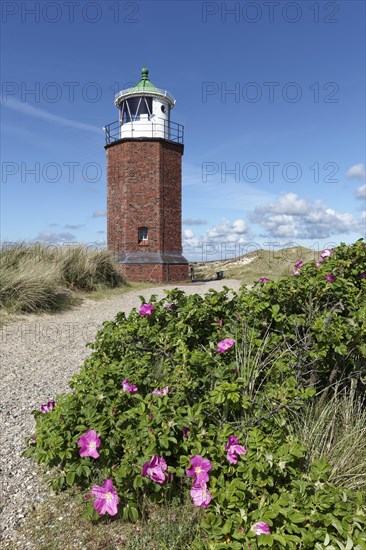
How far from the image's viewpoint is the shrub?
187 cm

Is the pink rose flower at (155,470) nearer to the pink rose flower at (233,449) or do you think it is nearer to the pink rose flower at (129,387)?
the pink rose flower at (233,449)

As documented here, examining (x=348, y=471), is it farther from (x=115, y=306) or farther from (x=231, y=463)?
(x=115, y=306)

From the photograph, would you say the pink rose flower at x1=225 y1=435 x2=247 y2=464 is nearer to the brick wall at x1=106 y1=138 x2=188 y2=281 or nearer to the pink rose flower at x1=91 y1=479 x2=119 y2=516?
the pink rose flower at x1=91 y1=479 x2=119 y2=516

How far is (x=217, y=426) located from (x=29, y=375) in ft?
11.1

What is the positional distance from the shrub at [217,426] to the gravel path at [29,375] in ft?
1.00

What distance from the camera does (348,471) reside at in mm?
2264

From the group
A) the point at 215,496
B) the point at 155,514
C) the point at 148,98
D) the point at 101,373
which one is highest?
the point at 148,98

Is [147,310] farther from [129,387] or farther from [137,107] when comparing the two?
[137,107]

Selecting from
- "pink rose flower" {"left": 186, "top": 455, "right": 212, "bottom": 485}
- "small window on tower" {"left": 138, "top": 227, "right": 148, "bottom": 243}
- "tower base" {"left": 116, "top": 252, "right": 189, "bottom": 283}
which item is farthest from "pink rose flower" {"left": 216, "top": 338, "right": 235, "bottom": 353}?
"small window on tower" {"left": 138, "top": 227, "right": 148, "bottom": 243}

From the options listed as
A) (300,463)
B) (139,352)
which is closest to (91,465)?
(139,352)

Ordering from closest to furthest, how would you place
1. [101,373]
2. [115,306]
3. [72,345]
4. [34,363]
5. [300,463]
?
[300,463] < [101,373] < [34,363] < [72,345] < [115,306]

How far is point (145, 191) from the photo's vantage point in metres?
18.8

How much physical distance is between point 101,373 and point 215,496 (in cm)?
105

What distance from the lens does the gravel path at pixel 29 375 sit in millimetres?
2486
